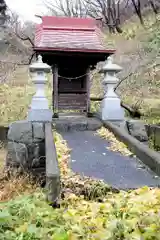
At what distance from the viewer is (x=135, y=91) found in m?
17.1

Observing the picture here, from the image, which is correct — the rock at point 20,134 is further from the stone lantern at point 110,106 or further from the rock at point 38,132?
the stone lantern at point 110,106

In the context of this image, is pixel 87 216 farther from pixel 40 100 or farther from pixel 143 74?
pixel 143 74

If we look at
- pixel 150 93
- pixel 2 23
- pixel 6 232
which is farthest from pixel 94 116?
pixel 2 23

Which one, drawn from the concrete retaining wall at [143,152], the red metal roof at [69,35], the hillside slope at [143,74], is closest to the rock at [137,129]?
the concrete retaining wall at [143,152]

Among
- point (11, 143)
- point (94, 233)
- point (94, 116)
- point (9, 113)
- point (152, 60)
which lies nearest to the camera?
point (94, 233)

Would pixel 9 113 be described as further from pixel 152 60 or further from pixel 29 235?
pixel 29 235

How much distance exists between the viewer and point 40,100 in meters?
8.82

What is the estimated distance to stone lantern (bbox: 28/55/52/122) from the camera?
8648 millimetres

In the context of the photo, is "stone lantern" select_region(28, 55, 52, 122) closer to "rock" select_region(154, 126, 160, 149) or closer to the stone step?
the stone step

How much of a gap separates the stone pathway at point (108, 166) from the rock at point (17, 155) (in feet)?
4.68

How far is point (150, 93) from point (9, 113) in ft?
26.1

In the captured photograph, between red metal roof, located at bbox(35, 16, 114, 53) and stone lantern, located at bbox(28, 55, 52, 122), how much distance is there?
1.64 ft

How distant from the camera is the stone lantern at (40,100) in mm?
8648

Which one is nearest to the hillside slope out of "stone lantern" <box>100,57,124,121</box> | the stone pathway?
"stone lantern" <box>100,57,124,121</box>
